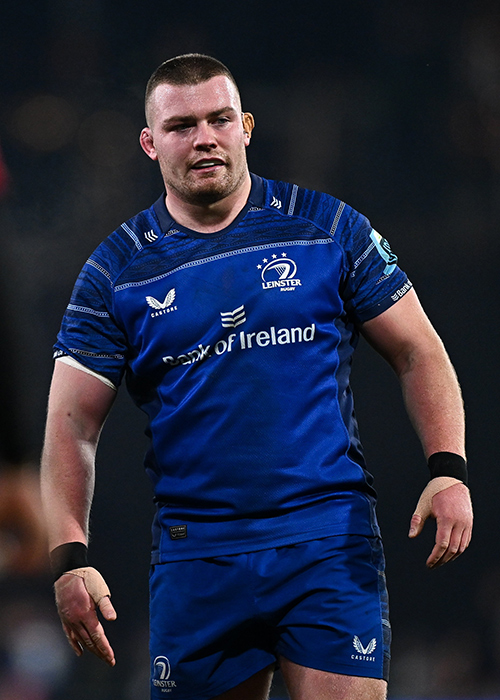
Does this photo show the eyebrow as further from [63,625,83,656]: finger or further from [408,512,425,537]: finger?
[63,625,83,656]: finger

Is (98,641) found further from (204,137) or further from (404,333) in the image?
(204,137)

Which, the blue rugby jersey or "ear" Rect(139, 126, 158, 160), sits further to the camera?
"ear" Rect(139, 126, 158, 160)

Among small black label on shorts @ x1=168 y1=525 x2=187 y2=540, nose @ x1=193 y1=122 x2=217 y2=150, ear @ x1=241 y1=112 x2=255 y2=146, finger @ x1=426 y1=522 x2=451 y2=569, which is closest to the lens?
finger @ x1=426 y1=522 x2=451 y2=569

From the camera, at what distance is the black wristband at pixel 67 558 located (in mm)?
Result: 2139

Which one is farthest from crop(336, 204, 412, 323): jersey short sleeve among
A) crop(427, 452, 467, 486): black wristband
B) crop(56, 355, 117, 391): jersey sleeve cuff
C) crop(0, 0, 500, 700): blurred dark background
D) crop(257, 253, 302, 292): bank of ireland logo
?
crop(0, 0, 500, 700): blurred dark background

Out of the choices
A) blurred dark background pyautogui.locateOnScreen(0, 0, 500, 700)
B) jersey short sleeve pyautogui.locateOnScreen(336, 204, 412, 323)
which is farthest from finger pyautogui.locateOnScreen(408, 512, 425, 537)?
blurred dark background pyautogui.locateOnScreen(0, 0, 500, 700)

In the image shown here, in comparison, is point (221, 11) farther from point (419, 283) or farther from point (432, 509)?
point (432, 509)

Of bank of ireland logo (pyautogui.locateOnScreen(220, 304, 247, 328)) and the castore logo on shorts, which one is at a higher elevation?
bank of ireland logo (pyautogui.locateOnScreen(220, 304, 247, 328))

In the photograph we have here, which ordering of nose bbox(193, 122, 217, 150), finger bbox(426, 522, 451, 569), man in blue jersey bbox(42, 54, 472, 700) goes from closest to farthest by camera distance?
finger bbox(426, 522, 451, 569), man in blue jersey bbox(42, 54, 472, 700), nose bbox(193, 122, 217, 150)

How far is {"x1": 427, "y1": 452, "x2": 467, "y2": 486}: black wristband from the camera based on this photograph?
6.81ft

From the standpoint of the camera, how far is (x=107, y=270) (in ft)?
7.61

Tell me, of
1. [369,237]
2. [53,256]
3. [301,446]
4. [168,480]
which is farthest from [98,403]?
[53,256]

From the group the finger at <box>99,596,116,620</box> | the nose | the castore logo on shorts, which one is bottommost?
the castore logo on shorts

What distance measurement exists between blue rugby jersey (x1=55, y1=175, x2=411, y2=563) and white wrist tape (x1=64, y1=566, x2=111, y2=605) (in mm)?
172
